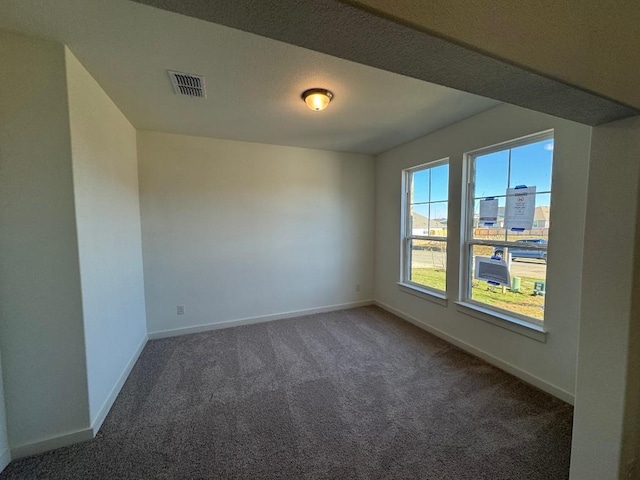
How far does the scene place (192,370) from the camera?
2520mm

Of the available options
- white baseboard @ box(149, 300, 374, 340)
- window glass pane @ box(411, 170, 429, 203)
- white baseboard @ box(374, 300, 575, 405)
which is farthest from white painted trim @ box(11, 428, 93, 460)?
window glass pane @ box(411, 170, 429, 203)

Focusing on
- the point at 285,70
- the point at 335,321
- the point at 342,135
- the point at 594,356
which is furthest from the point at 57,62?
the point at 335,321

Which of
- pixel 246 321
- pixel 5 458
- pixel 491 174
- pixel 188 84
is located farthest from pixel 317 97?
pixel 5 458

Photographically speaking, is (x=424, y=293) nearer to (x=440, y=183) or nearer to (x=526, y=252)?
(x=526, y=252)

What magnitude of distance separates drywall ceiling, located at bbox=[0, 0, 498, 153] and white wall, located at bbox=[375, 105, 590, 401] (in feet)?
0.78

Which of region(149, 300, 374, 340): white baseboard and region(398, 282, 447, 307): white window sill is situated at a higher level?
region(398, 282, 447, 307): white window sill

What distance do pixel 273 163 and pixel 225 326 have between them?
7.69 feet

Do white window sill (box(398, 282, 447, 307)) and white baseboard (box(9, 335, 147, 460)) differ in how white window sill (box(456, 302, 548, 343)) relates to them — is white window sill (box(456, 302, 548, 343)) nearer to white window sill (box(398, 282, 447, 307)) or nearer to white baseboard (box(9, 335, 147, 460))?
white window sill (box(398, 282, 447, 307))

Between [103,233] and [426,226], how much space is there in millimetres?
3514

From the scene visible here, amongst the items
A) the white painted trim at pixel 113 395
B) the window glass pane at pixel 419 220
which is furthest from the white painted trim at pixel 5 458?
the window glass pane at pixel 419 220

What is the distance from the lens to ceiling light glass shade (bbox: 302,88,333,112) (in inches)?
83.3

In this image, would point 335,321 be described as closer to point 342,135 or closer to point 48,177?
point 342,135

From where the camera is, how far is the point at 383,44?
69 centimetres

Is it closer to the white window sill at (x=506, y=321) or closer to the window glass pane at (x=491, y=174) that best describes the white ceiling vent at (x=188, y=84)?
the window glass pane at (x=491, y=174)
